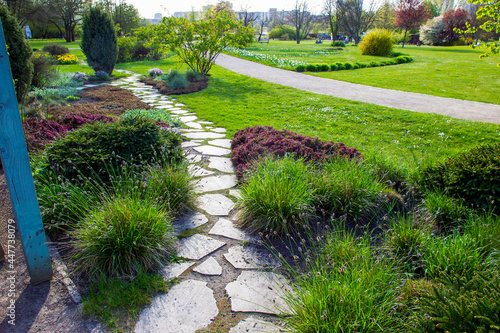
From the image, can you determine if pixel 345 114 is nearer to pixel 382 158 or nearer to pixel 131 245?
pixel 382 158

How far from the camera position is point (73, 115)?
5.64 metres

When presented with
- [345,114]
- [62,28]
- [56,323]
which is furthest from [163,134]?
[62,28]

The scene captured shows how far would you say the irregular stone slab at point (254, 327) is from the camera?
6.56ft

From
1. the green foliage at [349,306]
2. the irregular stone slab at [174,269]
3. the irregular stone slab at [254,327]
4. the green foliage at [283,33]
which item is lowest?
the irregular stone slab at [254,327]

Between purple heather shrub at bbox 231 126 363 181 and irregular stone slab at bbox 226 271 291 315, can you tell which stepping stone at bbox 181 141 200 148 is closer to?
purple heather shrub at bbox 231 126 363 181

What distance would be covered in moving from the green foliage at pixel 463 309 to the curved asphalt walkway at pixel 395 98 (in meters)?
6.63

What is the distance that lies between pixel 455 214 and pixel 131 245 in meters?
3.06

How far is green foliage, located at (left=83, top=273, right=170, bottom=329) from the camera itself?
2.10 meters

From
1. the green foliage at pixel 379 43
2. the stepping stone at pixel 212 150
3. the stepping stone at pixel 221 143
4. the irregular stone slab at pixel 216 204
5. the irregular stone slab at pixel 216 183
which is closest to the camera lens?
the irregular stone slab at pixel 216 204

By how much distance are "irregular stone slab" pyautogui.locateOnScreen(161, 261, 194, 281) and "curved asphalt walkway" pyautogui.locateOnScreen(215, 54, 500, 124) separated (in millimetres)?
7196

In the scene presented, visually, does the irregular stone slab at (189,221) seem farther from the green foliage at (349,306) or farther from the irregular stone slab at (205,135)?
the irregular stone slab at (205,135)

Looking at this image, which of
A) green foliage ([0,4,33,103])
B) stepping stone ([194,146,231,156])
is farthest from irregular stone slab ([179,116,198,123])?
green foliage ([0,4,33,103])

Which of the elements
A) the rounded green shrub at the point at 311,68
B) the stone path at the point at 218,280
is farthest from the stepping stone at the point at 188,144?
the rounded green shrub at the point at 311,68

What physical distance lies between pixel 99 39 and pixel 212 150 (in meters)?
10.7
